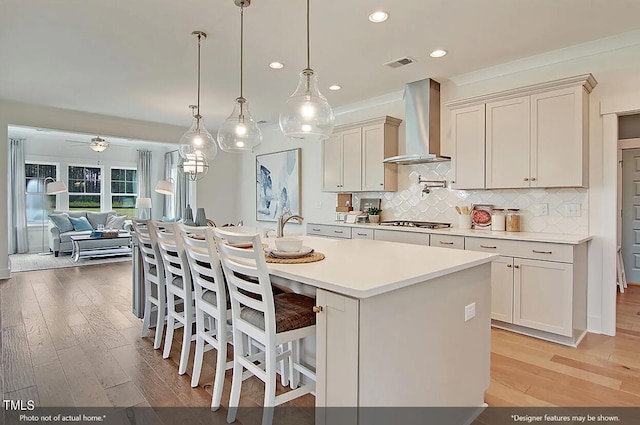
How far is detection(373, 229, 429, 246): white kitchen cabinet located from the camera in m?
3.82

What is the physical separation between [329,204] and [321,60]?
2556 millimetres

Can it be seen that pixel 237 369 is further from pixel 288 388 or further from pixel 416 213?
pixel 416 213

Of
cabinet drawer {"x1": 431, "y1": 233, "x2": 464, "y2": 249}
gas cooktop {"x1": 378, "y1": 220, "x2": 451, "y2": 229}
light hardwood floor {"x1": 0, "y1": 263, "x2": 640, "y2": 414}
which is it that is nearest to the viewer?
light hardwood floor {"x1": 0, "y1": 263, "x2": 640, "y2": 414}

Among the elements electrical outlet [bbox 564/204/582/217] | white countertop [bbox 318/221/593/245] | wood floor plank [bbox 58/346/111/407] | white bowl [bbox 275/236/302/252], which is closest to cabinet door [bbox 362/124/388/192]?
white countertop [bbox 318/221/593/245]

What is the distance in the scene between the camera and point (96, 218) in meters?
8.41

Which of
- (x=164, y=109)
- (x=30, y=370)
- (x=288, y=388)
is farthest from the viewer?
(x=164, y=109)

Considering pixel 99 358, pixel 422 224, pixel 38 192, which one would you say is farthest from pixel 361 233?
pixel 38 192

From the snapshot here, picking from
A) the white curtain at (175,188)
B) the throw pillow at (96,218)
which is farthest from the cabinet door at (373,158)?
the throw pillow at (96,218)

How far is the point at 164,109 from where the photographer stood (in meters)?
5.64

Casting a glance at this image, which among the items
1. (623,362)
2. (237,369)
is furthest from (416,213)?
(237,369)

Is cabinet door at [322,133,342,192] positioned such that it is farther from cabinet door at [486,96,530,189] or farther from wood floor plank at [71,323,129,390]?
wood floor plank at [71,323,129,390]

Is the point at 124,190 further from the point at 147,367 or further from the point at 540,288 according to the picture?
the point at 540,288

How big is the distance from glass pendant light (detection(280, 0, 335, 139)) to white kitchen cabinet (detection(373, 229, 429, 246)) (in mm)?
1885

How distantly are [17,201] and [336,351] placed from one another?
30.5ft
